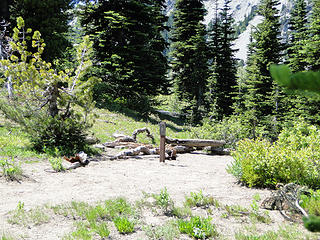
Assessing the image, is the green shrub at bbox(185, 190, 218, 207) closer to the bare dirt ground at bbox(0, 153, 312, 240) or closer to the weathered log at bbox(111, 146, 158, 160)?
the bare dirt ground at bbox(0, 153, 312, 240)

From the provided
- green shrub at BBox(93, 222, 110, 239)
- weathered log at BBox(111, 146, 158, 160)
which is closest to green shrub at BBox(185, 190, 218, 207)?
green shrub at BBox(93, 222, 110, 239)

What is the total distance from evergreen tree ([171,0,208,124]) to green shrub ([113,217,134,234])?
69.9ft

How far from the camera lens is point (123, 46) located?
62.8ft

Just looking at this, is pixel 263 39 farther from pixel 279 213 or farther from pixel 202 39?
pixel 279 213

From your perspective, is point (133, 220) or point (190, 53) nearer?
point (133, 220)

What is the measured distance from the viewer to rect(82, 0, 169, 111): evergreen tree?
18.9 m

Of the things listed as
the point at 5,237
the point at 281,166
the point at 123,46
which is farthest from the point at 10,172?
the point at 123,46

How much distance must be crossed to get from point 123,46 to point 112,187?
15.1 metres

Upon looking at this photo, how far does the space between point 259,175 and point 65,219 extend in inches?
169

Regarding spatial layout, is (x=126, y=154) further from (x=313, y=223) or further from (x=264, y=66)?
(x=264, y=66)

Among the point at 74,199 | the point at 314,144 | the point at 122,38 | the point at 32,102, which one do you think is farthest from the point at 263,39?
the point at 74,199

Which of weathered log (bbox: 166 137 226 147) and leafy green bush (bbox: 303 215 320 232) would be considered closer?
leafy green bush (bbox: 303 215 320 232)

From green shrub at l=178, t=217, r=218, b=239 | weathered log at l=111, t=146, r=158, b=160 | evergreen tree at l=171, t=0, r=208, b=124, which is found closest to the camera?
green shrub at l=178, t=217, r=218, b=239

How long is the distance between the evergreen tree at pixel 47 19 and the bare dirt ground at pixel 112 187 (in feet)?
46.0
